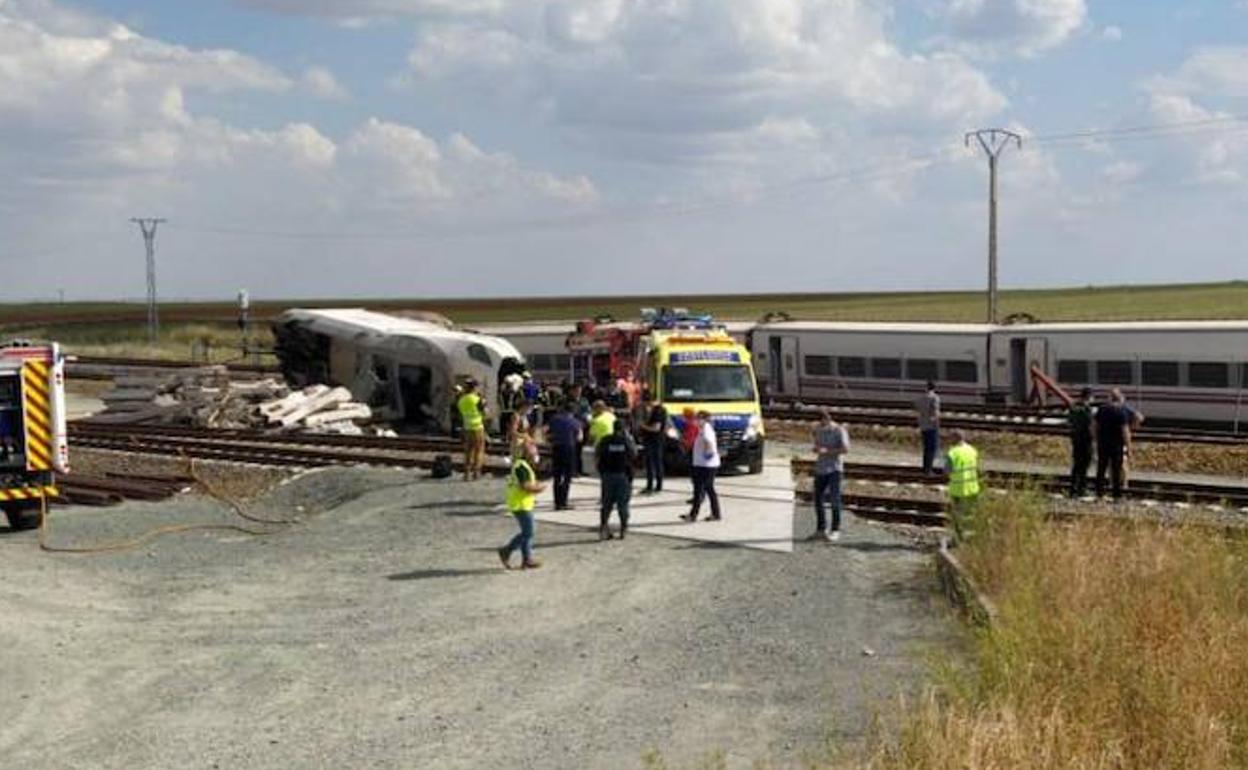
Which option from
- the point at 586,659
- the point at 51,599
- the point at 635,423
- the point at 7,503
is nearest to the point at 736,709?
the point at 586,659

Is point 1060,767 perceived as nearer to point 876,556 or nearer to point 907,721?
point 907,721

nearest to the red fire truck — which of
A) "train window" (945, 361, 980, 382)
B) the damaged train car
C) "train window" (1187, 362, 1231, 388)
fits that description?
the damaged train car

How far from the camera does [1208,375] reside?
33656 mm

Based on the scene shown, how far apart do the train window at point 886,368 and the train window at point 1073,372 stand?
5.01m

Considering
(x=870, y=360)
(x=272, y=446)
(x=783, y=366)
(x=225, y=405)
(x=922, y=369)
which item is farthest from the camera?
(x=783, y=366)

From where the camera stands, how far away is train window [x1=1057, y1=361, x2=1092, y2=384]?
36094 millimetres

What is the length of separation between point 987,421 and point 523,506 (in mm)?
20521

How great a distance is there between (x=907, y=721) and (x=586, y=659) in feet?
14.2

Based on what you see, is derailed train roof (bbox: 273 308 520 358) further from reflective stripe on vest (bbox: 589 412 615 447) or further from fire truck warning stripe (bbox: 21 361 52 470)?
fire truck warning stripe (bbox: 21 361 52 470)

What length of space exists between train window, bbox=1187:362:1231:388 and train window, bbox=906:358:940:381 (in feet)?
24.4

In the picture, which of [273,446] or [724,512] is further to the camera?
[273,446]

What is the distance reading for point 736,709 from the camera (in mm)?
11352

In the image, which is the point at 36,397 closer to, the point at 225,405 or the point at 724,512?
the point at 724,512

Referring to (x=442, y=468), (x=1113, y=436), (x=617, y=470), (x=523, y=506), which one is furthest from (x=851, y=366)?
(x=523, y=506)
